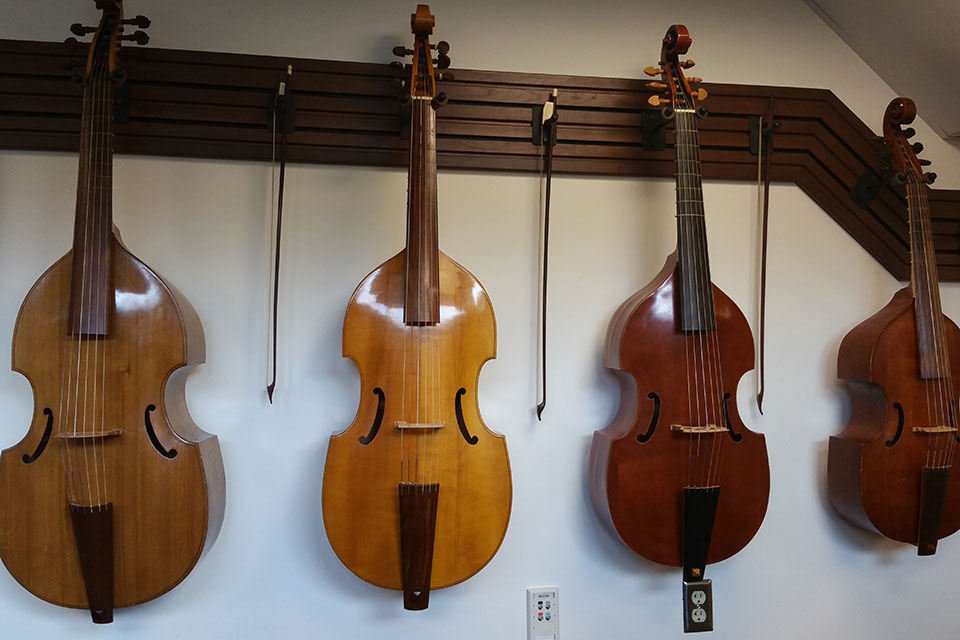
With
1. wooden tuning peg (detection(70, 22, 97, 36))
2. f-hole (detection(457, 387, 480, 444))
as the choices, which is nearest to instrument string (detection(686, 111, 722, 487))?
f-hole (detection(457, 387, 480, 444))

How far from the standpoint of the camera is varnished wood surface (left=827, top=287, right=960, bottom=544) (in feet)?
6.21

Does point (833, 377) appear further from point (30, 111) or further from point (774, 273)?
point (30, 111)

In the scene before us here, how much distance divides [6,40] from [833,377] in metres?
2.39

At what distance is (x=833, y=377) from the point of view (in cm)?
211

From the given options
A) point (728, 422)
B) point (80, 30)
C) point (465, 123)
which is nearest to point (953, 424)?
point (728, 422)

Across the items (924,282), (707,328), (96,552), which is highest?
(924,282)

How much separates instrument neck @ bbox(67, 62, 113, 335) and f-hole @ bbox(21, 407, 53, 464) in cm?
19

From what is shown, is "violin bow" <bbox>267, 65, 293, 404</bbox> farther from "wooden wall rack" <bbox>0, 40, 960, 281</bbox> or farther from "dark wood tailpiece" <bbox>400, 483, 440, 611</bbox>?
"dark wood tailpiece" <bbox>400, 483, 440, 611</bbox>

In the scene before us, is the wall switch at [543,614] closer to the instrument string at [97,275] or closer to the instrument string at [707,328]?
the instrument string at [707,328]

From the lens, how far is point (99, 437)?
5.11 feet

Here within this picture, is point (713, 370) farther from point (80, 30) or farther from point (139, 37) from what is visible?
point (80, 30)

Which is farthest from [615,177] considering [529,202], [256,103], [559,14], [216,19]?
[216,19]

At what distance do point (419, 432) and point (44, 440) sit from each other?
813 millimetres

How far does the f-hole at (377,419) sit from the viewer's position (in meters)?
1.64
